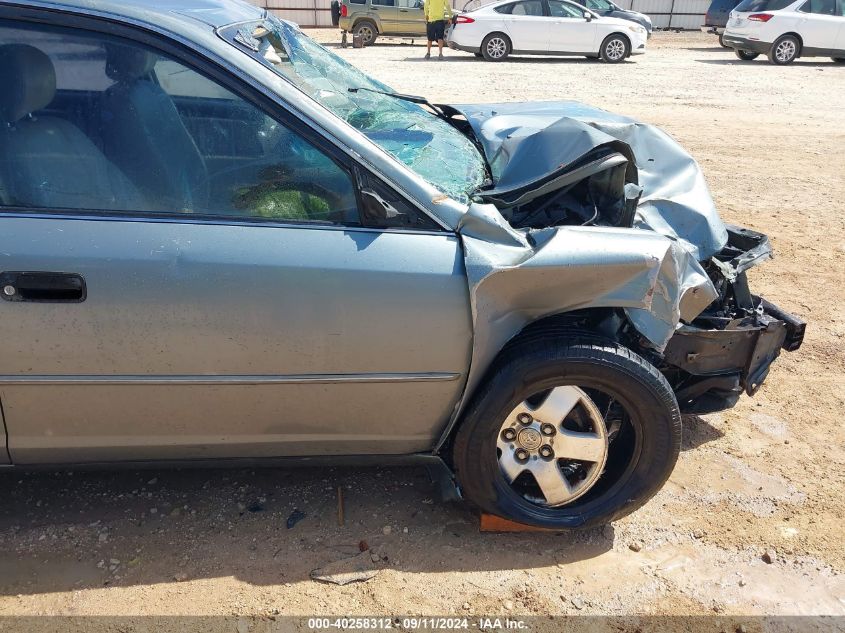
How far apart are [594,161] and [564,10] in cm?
1591

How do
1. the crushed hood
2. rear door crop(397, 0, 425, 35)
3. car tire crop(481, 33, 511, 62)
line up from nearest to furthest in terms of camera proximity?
the crushed hood → car tire crop(481, 33, 511, 62) → rear door crop(397, 0, 425, 35)

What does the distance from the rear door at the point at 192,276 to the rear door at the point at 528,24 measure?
630 inches

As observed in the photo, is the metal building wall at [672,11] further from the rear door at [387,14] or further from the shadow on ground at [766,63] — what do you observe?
the rear door at [387,14]

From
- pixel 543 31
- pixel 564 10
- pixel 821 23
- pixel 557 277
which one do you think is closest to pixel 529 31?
pixel 543 31

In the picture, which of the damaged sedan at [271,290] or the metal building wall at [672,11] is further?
the metal building wall at [672,11]

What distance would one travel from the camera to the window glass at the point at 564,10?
666 inches

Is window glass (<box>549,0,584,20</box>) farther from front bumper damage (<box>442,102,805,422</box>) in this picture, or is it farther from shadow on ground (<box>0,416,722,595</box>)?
shadow on ground (<box>0,416,722,595</box>)

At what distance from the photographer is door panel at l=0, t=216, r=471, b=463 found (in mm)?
2191

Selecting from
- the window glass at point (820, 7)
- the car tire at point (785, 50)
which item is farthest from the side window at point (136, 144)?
the window glass at point (820, 7)

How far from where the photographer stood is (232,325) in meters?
2.26

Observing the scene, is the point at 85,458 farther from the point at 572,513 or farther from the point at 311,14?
the point at 311,14

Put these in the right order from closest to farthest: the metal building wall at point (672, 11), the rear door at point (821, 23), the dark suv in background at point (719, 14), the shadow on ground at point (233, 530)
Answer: the shadow on ground at point (233, 530) < the rear door at point (821, 23) < the dark suv in background at point (719, 14) < the metal building wall at point (672, 11)

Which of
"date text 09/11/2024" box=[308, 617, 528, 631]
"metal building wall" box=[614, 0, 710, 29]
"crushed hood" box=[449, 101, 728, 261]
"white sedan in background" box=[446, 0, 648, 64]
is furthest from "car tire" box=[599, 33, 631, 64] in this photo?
"date text 09/11/2024" box=[308, 617, 528, 631]

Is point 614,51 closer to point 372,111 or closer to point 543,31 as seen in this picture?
point 543,31
